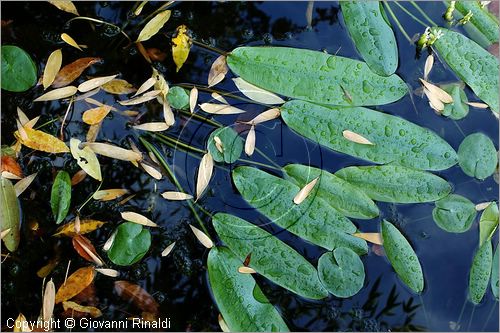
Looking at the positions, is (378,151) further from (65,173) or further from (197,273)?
(65,173)

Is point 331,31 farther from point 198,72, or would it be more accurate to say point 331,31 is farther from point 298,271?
point 298,271

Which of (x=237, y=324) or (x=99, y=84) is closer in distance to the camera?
(x=237, y=324)

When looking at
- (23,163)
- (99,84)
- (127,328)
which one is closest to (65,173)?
(23,163)

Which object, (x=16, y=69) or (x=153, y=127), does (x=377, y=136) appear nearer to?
(x=153, y=127)

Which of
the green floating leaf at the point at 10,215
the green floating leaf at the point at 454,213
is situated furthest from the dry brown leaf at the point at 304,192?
the green floating leaf at the point at 10,215

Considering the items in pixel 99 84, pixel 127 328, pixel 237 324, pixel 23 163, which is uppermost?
pixel 99 84

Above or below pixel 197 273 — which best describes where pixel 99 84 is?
above

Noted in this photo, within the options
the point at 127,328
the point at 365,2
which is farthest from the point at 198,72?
the point at 127,328
